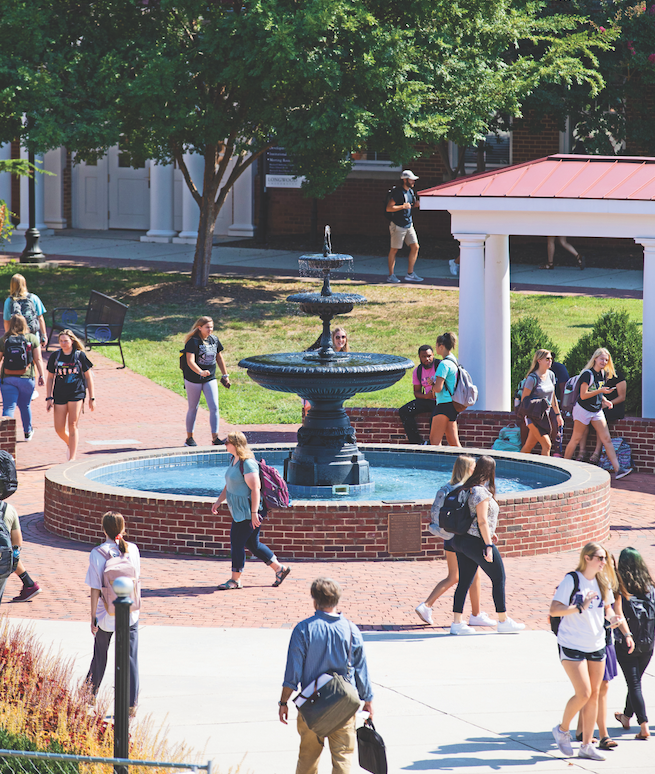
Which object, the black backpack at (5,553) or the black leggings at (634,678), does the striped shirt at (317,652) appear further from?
the black backpack at (5,553)

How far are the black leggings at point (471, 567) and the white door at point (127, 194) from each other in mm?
25445

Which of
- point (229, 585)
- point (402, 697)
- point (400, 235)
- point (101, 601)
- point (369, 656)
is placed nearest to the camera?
point (101, 601)

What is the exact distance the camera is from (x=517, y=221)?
52.8 feet

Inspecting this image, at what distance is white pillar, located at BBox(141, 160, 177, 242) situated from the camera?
3077 centimetres

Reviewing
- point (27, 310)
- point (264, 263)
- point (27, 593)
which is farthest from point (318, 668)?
point (264, 263)

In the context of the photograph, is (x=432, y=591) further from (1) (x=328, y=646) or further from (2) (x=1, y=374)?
(2) (x=1, y=374)

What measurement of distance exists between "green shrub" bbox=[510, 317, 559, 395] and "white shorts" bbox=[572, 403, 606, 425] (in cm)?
270

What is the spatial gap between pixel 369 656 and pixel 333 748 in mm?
2506

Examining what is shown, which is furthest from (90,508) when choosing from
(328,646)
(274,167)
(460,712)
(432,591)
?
(274,167)

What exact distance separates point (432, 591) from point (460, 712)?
2.47 meters

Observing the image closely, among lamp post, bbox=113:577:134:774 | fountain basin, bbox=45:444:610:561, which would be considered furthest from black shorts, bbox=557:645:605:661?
fountain basin, bbox=45:444:610:561

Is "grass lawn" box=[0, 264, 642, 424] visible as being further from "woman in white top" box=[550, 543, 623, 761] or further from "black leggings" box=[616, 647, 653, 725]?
"woman in white top" box=[550, 543, 623, 761]

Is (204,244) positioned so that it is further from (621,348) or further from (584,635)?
(584,635)

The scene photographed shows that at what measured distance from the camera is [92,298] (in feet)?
71.7
